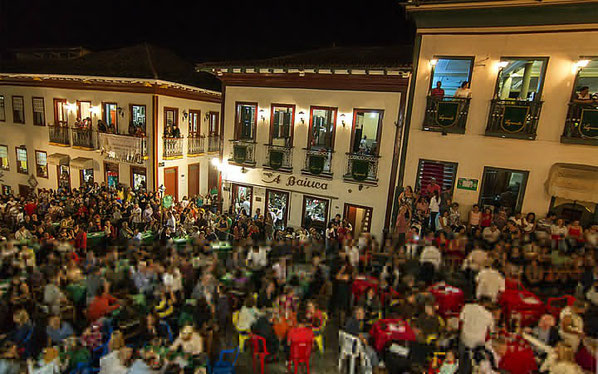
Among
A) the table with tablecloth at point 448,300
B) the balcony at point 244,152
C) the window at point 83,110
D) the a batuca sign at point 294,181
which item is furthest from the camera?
the window at point 83,110

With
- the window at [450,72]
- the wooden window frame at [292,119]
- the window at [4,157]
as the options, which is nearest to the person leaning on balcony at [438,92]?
the window at [450,72]

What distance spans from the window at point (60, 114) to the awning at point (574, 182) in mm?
24225

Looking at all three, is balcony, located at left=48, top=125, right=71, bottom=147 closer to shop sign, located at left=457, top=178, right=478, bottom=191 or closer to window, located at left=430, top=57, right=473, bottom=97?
window, located at left=430, top=57, right=473, bottom=97

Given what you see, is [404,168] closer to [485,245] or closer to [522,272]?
[485,245]

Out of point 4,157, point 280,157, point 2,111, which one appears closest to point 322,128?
point 280,157

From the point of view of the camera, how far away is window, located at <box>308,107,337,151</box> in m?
13.3

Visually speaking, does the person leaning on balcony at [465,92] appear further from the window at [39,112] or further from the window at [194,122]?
the window at [39,112]

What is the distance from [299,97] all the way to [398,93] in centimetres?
406

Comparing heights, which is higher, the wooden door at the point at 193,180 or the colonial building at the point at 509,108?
the colonial building at the point at 509,108

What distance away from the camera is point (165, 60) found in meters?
19.5

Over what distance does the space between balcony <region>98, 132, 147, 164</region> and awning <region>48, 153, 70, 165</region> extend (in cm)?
330

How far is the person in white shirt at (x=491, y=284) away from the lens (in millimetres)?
7129

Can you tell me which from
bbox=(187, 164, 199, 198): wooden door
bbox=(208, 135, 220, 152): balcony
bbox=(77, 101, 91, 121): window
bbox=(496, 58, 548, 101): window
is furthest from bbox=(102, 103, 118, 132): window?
bbox=(496, 58, 548, 101): window

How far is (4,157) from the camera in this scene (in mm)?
22312
